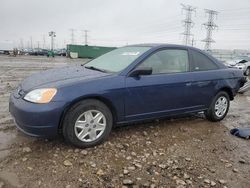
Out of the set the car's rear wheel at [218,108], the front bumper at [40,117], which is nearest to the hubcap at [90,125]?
the front bumper at [40,117]

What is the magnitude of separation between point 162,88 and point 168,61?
0.58m

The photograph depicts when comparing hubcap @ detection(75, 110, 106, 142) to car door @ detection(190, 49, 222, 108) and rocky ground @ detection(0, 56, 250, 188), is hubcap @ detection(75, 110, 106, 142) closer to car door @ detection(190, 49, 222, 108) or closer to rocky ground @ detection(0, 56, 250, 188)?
rocky ground @ detection(0, 56, 250, 188)

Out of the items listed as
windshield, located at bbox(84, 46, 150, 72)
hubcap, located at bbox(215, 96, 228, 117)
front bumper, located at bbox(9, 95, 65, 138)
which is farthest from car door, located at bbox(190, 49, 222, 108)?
front bumper, located at bbox(9, 95, 65, 138)

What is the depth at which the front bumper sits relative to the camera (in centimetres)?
346

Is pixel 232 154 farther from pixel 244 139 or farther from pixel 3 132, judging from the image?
pixel 3 132

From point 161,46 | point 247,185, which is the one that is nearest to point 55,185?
point 247,185

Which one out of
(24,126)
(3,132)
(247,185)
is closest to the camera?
(247,185)

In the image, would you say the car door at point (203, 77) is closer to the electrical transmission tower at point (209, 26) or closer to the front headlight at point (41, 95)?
the front headlight at point (41, 95)

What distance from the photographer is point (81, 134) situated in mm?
3758

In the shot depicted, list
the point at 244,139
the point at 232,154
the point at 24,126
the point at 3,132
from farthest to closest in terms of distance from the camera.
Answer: the point at 244,139 < the point at 3,132 < the point at 232,154 < the point at 24,126

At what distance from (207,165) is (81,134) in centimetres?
178

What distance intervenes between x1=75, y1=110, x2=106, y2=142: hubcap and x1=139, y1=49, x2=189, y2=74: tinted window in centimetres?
113

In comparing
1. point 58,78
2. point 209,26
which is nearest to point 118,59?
point 58,78

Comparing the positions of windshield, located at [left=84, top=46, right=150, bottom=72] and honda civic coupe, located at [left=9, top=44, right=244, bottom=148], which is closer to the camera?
honda civic coupe, located at [left=9, top=44, right=244, bottom=148]
